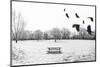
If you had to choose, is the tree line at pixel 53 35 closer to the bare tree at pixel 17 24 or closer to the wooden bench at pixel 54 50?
the bare tree at pixel 17 24

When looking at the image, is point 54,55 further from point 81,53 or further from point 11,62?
point 11,62

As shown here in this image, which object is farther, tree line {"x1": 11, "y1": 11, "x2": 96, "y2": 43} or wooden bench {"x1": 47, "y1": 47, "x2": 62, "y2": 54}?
wooden bench {"x1": 47, "y1": 47, "x2": 62, "y2": 54}

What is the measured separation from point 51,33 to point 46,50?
0.79 feet

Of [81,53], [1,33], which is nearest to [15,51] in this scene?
[1,33]

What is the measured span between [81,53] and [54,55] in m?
0.42

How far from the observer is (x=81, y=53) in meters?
2.69

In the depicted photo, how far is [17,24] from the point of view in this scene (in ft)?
7.77

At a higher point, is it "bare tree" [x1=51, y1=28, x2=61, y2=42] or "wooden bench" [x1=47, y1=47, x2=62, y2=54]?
"bare tree" [x1=51, y1=28, x2=61, y2=42]

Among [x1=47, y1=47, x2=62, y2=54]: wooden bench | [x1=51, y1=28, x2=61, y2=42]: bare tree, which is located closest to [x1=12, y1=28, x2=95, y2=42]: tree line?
[x1=51, y1=28, x2=61, y2=42]: bare tree

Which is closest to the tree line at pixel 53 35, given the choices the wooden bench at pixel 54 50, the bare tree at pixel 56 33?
the bare tree at pixel 56 33

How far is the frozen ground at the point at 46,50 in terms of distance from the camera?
7.82ft

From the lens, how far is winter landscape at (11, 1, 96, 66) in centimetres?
239

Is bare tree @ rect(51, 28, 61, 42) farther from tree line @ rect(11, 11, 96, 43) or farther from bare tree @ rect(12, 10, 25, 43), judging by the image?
bare tree @ rect(12, 10, 25, 43)

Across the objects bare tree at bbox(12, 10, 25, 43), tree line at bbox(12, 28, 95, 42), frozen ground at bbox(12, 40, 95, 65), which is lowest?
frozen ground at bbox(12, 40, 95, 65)
